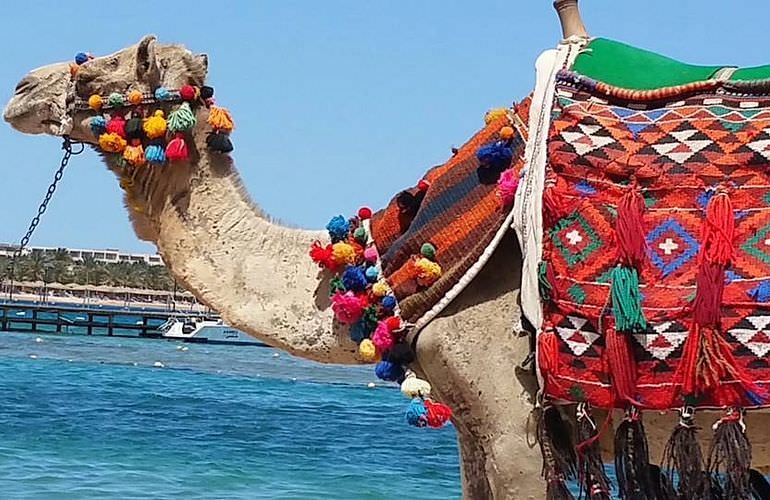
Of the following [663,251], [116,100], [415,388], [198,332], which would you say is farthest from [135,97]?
[198,332]

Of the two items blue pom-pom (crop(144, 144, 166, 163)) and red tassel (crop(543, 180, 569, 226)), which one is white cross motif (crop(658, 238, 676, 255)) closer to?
red tassel (crop(543, 180, 569, 226))

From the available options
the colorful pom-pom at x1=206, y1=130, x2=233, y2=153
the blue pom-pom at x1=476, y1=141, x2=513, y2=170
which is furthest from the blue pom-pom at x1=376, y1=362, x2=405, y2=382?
the colorful pom-pom at x1=206, y1=130, x2=233, y2=153

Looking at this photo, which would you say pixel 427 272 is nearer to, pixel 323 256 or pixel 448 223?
pixel 448 223

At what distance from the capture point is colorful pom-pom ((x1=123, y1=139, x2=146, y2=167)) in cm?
334

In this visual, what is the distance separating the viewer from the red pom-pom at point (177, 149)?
10.9ft

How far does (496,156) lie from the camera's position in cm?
297

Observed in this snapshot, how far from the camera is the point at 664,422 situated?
9.16 feet

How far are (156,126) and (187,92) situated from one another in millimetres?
136

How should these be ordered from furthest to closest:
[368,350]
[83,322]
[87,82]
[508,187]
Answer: [83,322] → [87,82] → [368,350] → [508,187]

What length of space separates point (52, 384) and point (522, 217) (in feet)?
71.8

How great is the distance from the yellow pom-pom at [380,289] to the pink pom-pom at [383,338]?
0.08 meters

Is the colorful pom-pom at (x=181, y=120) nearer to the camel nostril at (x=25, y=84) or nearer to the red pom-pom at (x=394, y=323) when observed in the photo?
the camel nostril at (x=25, y=84)

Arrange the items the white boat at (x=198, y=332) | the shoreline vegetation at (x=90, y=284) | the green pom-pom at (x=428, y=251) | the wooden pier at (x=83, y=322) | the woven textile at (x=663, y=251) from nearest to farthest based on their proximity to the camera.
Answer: the woven textile at (x=663, y=251) → the green pom-pom at (x=428, y=251) → the wooden pier at (x=83, y=322) → the white boat at (x=198, y=332) → the shoreline vegetation at (x=90, y=284)

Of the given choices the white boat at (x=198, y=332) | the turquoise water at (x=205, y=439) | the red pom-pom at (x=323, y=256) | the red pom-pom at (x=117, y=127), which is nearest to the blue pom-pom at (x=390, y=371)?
the red pom-pom at (x=323, y=256)
